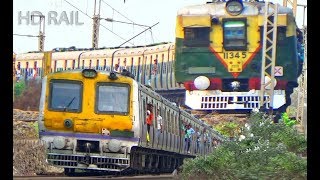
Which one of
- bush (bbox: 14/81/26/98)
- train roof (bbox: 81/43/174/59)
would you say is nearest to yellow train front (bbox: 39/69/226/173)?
bush (bbox: 14/81/26/98)

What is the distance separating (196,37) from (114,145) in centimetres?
1176

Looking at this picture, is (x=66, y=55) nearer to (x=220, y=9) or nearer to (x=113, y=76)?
(x=220, y=9)

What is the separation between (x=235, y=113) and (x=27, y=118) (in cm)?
784

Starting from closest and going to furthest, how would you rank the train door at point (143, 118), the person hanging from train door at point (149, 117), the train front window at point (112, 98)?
the train front window at point (112, 98) < the train door at point (143, 118) < the person hanging from train door at point (149, 117)

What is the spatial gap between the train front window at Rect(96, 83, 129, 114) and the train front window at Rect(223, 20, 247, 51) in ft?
33.6

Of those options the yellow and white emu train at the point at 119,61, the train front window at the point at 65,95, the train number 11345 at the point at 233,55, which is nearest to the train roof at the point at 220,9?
the train number 11345 at the point at 233,55

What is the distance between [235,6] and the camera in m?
27.4

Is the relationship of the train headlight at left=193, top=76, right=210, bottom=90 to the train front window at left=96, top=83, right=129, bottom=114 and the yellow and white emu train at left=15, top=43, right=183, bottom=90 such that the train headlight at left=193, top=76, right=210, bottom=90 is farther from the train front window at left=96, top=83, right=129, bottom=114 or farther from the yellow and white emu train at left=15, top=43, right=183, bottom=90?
the train front window at left=96, top=83, right=129, bottom=114

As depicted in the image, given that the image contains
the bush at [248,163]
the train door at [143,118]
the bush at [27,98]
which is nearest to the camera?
the bush at [248,163]

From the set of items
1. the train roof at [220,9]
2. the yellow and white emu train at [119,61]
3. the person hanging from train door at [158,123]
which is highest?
the train roof at [220,9]

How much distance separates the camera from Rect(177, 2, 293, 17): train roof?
27750 mm

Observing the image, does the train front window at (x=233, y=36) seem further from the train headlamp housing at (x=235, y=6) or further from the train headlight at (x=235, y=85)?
the train headlight at (x=235, y=85)

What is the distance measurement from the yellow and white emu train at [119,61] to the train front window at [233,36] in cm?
253

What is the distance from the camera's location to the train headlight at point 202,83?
28469 mm
